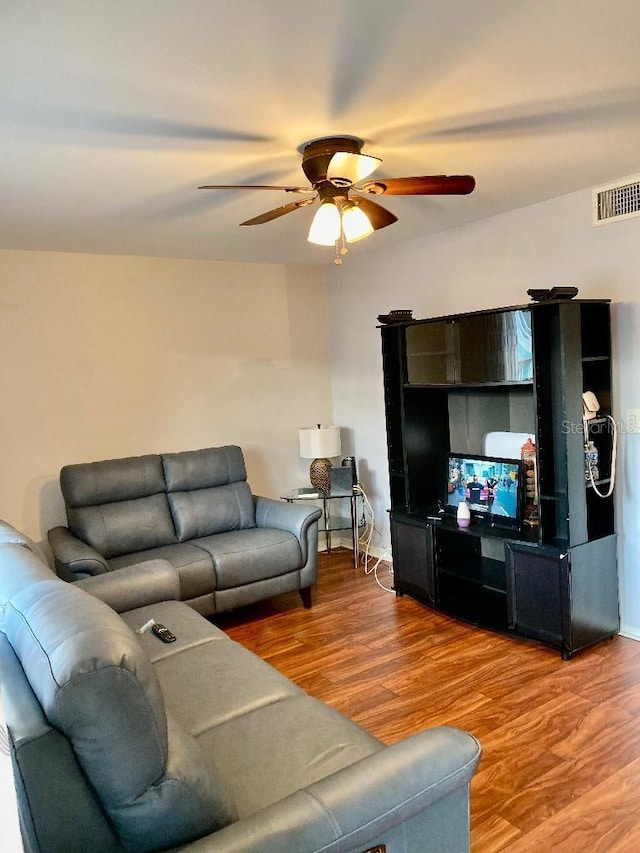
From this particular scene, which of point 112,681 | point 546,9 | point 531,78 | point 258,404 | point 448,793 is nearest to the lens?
point 112,681

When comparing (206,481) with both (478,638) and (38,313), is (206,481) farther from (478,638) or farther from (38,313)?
(478,638)

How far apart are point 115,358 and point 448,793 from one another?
3628 millimetres

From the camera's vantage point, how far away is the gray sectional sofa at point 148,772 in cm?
124

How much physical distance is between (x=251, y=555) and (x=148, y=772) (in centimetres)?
258

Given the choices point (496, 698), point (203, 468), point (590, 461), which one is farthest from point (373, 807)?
point (203, 468)

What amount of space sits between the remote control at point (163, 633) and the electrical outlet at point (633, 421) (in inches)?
97.1

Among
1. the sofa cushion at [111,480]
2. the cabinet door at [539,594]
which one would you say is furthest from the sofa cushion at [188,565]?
the cabinet door at [539,594]

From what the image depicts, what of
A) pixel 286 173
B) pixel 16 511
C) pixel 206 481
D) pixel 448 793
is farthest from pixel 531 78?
pixel 16 511

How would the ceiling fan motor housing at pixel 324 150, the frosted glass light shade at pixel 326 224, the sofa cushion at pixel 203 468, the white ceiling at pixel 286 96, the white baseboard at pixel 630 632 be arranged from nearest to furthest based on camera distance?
the white ceiling at pixel 286 96, the ceiling fan motor housing at pixel 324 150, the frosted glass light shade at pixel 326 224, the white baseboard at pixel 630 632, the sofa cushion at pixel 203 468

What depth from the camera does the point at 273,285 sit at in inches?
200

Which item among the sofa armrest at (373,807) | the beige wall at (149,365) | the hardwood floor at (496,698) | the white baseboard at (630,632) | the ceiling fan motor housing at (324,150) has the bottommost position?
the hardwood floor at (496,698)

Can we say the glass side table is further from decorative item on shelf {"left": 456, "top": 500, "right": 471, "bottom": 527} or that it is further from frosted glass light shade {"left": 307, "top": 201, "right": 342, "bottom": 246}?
frosted glass light shade {"left": 307, "top": 201, "right": 342, "bottom": 246}

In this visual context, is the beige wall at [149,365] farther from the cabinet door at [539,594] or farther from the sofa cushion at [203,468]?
the cabinet door at [539,594]

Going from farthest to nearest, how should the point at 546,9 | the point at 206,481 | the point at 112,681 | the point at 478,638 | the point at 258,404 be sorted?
the point at 258,404 < the point at 206,481 < the point at 478,638 < the point at 546,9 < the point at 112,681
